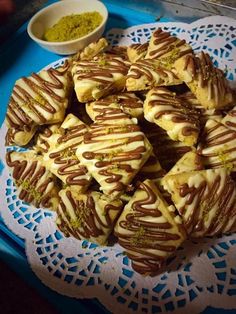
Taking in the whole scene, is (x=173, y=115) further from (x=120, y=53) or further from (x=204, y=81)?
(x=120, y=53)

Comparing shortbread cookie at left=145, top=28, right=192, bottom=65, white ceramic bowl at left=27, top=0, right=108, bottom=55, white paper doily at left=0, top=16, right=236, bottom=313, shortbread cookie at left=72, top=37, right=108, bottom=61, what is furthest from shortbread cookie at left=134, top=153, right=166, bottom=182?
white ceramic bowl at left=27, top=0, right=108, bottom=55

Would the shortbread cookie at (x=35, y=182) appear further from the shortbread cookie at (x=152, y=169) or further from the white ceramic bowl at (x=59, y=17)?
the white ceramic bowl at (x=59, y=17)

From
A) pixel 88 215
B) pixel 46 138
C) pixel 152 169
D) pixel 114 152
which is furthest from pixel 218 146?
pixel 46 138

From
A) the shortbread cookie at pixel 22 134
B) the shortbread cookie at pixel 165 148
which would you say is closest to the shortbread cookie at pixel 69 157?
the shortbread cookie at pixel 22 134

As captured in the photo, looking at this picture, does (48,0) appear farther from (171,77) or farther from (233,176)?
(233,176)

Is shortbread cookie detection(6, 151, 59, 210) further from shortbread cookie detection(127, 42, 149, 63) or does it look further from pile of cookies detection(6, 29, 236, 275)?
shortbread cookie detection(127, 42, 149, 63)

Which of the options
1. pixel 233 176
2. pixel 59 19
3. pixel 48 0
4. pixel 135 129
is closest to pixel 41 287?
pixel 135 129
